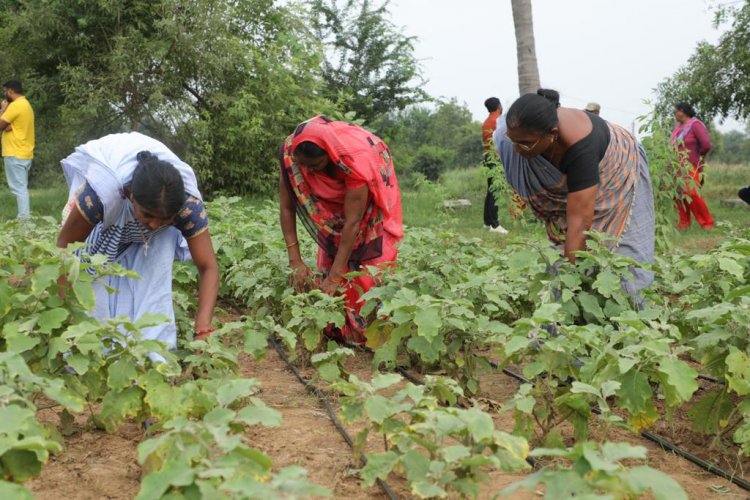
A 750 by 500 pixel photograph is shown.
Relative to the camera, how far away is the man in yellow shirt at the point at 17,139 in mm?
8391

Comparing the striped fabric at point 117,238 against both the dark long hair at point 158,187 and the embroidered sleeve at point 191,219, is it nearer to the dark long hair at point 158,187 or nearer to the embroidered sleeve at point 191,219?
the embroidered sleeve at point 191,219

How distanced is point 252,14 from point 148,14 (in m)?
1.56

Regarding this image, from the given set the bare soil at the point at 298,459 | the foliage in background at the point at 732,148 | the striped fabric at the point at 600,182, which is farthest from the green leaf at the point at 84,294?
the foliage in background at the point at 732,148

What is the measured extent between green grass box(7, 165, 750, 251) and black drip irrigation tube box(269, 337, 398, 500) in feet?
7.00

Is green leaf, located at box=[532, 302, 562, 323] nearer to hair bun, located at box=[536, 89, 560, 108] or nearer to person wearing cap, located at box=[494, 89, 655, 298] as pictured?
person wearing cap, located at box=[494, 89, 655, 298]

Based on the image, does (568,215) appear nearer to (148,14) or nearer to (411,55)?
(148,14)

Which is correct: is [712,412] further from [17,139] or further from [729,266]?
[17,139]

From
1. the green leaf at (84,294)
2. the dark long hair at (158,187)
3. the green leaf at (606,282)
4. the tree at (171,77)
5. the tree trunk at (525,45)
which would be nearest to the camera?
the green leaf at (84,294)

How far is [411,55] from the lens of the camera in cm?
2034

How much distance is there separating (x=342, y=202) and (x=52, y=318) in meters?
2.03

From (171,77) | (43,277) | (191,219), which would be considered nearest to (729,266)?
(191,219)

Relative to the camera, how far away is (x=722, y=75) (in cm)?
1574

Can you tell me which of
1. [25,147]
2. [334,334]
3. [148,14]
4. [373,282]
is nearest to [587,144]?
[373,282]

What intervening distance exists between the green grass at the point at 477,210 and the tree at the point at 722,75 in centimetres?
130
